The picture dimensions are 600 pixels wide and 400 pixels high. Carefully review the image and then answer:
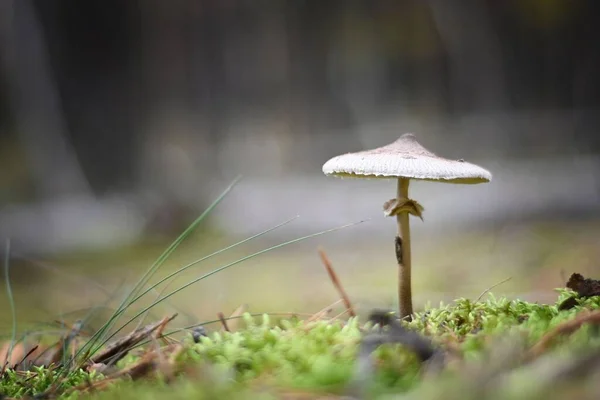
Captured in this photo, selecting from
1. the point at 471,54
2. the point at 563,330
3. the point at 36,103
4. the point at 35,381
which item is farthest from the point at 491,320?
the point at 36,103

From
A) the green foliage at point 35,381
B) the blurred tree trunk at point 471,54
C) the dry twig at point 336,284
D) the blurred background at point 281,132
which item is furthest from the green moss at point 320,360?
the blurred tree trunk at point 471,54

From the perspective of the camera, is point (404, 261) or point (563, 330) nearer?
point (563, 330)

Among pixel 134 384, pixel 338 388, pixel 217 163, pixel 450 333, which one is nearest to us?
pixel 338 388

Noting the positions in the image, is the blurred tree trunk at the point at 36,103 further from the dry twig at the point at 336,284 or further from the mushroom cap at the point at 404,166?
the mushroom cap at the point at 404,166

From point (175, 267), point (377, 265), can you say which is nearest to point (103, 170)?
point (175, 267)

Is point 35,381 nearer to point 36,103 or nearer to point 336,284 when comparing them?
point 336,284

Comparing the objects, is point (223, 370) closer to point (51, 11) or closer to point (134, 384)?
point (134, 384)
